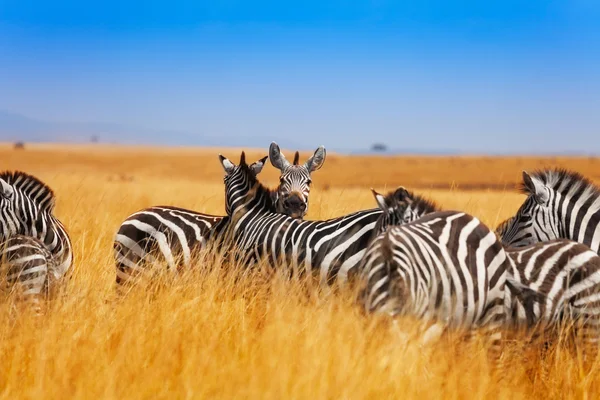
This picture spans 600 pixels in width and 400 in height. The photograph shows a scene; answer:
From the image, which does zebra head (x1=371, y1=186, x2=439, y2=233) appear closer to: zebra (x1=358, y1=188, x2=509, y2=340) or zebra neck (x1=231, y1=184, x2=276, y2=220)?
zebra (x1=358, y1=188, x2=509, y2=340)

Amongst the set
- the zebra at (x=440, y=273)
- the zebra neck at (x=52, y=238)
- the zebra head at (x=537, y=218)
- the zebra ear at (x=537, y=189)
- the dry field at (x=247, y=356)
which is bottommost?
the dry field at (x=247, y=356)

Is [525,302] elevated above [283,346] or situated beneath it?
elevated above

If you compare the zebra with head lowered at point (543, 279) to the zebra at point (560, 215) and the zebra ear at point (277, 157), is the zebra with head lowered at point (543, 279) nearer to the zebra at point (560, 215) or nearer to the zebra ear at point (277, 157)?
the zebra at point (560, 215)

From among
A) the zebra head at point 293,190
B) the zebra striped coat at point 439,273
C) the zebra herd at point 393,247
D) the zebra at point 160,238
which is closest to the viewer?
the zebra striped coat at point 439,273

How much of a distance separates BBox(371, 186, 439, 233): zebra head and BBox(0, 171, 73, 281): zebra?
2.72 metres

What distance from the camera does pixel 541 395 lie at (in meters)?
4.44

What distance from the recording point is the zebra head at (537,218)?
5777mm

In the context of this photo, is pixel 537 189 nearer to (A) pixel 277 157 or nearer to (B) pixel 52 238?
(A) pixel 277 157

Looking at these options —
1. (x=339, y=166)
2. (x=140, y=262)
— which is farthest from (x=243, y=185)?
(x=339, y=166)

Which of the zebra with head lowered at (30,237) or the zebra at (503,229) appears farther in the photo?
the zebra at (503,229)

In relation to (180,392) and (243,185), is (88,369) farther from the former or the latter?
(243,185)

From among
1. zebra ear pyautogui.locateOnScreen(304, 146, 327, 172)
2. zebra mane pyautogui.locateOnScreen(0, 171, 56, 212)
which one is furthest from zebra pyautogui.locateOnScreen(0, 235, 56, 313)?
zebra ear pyautogui.locateOnScreen(304, 146, 327, 172)

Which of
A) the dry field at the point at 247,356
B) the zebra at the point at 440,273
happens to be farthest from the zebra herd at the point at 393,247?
the dry field at the point at 247,356

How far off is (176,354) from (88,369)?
504 millimetres
